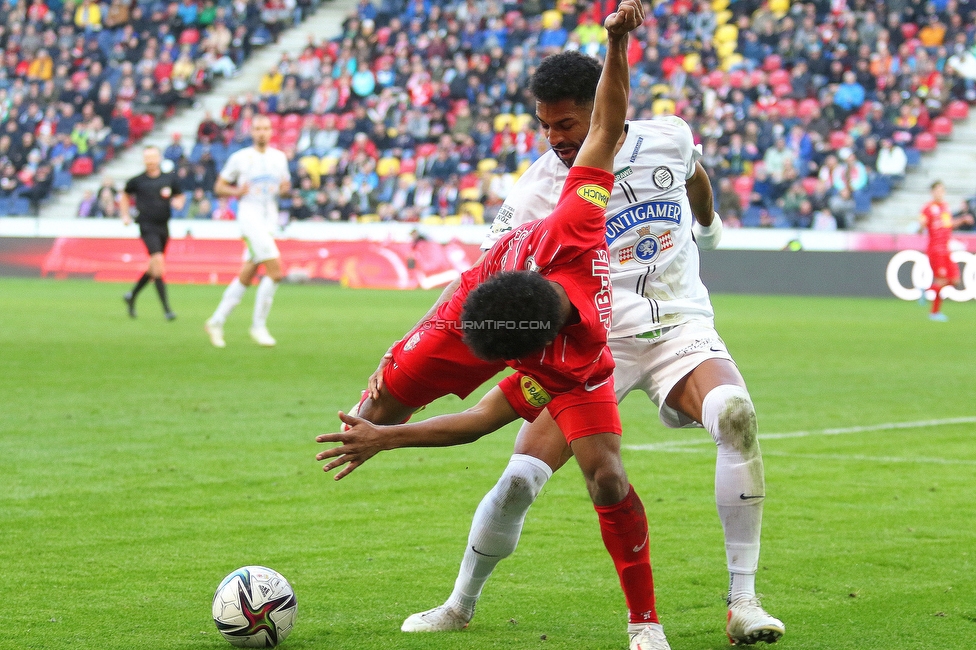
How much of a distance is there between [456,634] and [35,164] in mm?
29756

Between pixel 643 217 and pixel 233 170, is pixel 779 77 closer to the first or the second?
pixel 233 170

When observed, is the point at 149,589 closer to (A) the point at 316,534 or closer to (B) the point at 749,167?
(A) the point at 316,534

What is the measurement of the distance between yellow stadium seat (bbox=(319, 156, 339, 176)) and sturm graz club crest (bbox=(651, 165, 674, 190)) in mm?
24808

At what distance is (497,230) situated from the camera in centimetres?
461

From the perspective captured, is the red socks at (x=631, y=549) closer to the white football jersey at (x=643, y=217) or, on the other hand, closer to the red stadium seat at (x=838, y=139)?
the white football jersey at (x=643, y=217)

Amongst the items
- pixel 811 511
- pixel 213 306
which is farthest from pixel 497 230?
pixel 213 306

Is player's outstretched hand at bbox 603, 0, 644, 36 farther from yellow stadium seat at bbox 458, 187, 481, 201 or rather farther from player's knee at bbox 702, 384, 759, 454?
yellow stadium seat at bbox 458, 187, 481, 201

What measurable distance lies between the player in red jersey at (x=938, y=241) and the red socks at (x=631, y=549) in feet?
53.5

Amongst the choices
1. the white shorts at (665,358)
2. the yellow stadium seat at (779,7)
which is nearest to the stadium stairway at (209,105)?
the yellow stadium seat at (779,7)

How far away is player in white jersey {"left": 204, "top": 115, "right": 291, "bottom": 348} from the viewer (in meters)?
13.9

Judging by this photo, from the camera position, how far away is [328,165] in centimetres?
2925

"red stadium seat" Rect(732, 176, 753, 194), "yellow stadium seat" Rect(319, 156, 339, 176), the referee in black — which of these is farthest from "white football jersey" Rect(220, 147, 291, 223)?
"yellow stadium seat" Rect(319, 156, 339, 176)

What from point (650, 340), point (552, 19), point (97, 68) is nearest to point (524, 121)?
point (552, 19)

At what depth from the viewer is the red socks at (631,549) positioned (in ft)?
13.0
